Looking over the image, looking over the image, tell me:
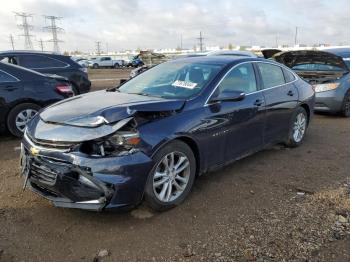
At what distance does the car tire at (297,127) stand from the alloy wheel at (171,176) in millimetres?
2705

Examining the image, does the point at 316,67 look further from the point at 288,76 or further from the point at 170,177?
the point at 170,177

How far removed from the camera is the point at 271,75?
5.53m

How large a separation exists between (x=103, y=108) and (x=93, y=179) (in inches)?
30.6

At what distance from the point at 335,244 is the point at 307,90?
3687 millimetres

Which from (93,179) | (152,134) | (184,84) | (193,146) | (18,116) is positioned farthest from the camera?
(18,116)

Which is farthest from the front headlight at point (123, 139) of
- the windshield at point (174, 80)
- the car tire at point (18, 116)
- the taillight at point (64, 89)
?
the taillight at point (64, 89)

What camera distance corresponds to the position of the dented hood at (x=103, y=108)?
348 centimetres

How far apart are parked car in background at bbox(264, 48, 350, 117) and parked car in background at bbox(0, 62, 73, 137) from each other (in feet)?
→ 19.8

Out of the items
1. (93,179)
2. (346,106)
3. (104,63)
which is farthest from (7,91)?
(104,63)

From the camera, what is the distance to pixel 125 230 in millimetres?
3459

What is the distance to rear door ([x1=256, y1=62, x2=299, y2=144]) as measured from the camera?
5250 mm

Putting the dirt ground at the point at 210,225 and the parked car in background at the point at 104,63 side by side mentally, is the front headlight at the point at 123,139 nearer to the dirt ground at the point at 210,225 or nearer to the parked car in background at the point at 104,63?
the dirt ground at the point at 210,225

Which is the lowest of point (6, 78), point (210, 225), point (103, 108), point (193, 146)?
point (210, 225)

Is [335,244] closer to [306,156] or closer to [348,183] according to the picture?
[348,183]
